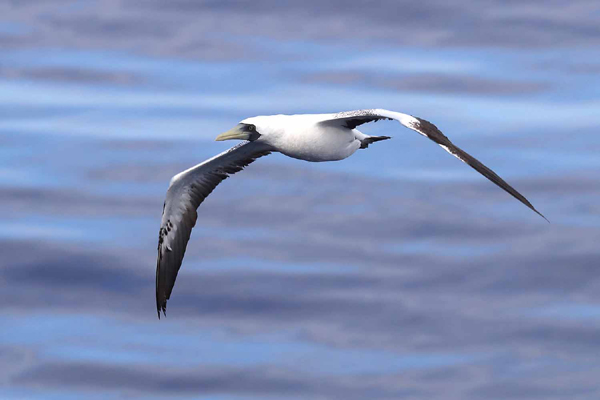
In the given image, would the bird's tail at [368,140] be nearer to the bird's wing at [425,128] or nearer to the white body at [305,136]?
the bird's wing at [425,128]

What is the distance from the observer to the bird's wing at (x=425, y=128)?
14625 millimetres

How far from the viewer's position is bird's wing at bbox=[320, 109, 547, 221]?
14.6 m

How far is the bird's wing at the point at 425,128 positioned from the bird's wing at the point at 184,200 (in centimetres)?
231

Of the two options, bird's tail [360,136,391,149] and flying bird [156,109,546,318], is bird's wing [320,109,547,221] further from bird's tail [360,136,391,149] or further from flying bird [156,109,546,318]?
bird's tail [360,136,391,149]

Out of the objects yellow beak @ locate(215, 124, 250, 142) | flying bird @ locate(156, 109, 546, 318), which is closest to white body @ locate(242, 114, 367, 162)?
flying bird @ locate(156, 109, 546, 318)

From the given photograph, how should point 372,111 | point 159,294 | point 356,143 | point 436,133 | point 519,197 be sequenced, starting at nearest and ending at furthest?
point 519,197
point 436,133
point 372,111
point 356,143
point 159,294

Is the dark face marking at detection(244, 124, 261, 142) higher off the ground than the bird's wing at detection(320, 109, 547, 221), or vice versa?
the dark face marking at detection(244, 124, 261, 142)

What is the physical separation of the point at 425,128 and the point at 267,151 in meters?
4.88

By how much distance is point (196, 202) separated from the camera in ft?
69.2

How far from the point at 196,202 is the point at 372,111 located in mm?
5251

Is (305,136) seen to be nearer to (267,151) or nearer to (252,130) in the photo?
(252,130)

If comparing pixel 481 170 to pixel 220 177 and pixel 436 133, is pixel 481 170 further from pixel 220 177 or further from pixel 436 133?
pixel 220 177

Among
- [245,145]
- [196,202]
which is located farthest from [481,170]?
[196,202]

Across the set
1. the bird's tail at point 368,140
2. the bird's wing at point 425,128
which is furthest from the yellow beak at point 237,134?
the bird's tail at point 368,140
